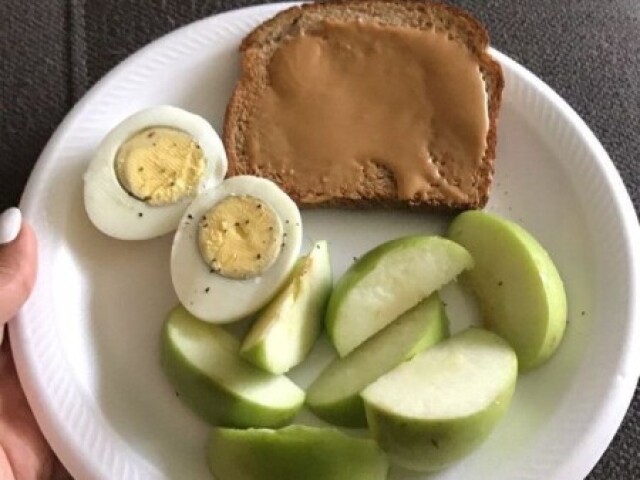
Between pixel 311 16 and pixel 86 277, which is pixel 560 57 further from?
pixel 86 277

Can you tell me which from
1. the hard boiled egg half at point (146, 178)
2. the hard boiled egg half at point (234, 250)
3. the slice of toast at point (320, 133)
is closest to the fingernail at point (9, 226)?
the hard boiled egg half at point (146, 178)

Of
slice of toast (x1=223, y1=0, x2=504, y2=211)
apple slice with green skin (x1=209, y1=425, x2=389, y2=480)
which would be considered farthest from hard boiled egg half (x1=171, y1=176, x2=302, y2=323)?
apple slice with green skin (x1=209, y1=425, x2=389, y2=480)

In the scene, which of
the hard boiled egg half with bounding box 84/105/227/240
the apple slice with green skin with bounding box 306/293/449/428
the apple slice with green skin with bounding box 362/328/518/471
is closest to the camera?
the apple slice with green skin with bounding box 362/328/518/471

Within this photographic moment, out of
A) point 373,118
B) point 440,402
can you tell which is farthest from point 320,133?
point 440,402

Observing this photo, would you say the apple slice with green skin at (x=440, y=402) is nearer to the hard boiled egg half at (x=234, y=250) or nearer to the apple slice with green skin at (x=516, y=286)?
the apple slice with green skin at (x=516, y=286)

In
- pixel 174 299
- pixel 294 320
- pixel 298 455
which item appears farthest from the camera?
pixel 174 299

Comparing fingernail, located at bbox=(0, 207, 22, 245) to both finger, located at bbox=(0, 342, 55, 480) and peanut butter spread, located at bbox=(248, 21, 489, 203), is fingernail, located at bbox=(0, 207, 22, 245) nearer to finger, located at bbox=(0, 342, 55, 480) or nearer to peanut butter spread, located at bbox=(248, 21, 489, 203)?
finger, located at bbox=(0, 342, 55, 480)

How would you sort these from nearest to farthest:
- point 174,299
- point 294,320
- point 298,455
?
point 298,455, point 294,320, point 174,299

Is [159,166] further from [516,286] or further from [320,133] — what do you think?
[516,286]
